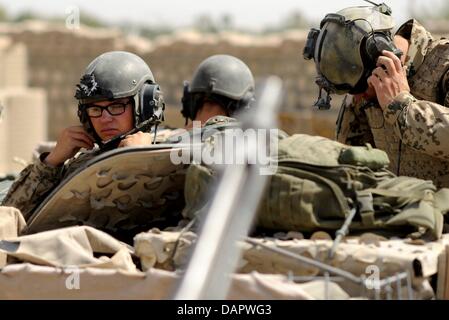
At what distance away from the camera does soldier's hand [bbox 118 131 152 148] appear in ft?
18.1

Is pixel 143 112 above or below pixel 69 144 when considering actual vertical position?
above

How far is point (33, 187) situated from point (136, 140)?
491 millimetres

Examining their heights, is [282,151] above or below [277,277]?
above

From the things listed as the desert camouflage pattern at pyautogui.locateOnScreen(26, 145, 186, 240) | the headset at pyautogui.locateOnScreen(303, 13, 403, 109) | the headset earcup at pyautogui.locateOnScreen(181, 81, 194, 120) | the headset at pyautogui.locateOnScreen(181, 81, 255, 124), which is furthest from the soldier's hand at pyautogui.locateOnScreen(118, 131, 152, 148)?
the headset earcup at pyautogui.locateOnScreen(181, 81, 194, 120)

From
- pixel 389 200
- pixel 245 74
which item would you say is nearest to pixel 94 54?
pixel 245 74

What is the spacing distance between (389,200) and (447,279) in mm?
377

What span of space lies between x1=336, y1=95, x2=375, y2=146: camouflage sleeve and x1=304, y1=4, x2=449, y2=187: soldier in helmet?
17cm

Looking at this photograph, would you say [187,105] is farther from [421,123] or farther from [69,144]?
[421,123]

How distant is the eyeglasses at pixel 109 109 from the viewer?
5.79 meters

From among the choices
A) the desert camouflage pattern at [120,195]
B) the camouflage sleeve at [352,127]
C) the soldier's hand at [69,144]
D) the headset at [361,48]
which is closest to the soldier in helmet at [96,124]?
the soldier's hand at [69,144]

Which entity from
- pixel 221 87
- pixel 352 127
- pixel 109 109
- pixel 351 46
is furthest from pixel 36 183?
pixel 221 87

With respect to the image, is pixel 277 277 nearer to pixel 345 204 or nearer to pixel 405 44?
pixel 345 204

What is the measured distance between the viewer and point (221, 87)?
830 cm
